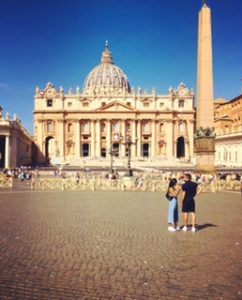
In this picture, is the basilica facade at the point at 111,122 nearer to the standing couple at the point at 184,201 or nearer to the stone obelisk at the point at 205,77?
the stone obelisk at the point at 205,77

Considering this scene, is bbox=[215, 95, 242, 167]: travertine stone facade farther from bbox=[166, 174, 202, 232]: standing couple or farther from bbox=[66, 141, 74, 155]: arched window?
bbox=[166, 174, 202, 232]: standing couple

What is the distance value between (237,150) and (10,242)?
52852mm

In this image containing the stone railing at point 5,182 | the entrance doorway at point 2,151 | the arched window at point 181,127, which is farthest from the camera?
A: the arched window at point 181,127

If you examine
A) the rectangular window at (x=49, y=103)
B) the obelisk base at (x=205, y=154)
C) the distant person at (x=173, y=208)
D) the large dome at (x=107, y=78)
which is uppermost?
the large dome at (x=107, y=78)

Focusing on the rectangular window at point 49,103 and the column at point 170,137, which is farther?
the rectangular window at point 49,103

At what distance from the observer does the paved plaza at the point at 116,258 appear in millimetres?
5129

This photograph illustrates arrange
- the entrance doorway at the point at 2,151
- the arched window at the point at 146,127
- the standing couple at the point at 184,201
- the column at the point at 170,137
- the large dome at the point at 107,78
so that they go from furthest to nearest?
1. the large dome at the point at 107,78
2. the arched window at the point at 146,127
3. the column at the point at 170,137
4. the entrance doorway at the point at 2,151
5. the standing couple at the point at 184,201

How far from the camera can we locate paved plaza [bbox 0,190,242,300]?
5.13 metres

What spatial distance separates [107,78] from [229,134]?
46.9m

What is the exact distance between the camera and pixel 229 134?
2392 inches

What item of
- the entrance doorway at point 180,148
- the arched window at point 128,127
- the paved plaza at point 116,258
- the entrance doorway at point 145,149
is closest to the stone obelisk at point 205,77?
the paved plaza at point 116,258

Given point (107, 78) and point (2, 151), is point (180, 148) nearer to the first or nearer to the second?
point (107, 78)

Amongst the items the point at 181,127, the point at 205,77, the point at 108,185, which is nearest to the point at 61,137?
the point at 181,127

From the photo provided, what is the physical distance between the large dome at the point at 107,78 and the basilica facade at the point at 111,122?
66.1ft
